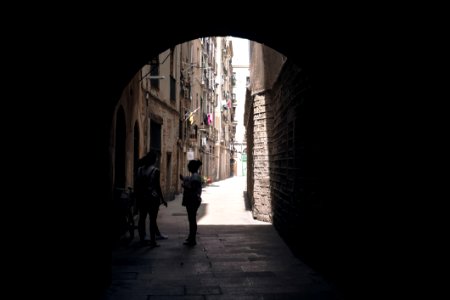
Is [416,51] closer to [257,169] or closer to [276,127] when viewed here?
[276,127]

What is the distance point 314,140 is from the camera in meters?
6.41

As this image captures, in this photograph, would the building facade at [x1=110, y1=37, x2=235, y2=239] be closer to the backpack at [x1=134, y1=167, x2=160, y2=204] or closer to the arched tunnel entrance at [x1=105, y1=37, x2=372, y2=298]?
the arched tunnel entrance at [x1=105, y1=37, x2=372, y2=298]

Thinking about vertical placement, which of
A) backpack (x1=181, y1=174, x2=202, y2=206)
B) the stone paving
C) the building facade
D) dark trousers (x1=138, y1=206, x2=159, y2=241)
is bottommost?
the stone paving

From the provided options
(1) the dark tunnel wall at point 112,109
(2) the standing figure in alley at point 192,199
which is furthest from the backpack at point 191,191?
(1) the dark tunnel wall at point 112,109

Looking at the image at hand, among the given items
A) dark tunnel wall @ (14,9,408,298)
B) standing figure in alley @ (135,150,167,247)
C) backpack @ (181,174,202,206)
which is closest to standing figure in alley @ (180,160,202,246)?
backpack @ (181,174,202,206)

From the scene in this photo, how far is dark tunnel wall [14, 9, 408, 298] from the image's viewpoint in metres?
4.23

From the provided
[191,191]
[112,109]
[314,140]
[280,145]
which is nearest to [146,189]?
[191,191]

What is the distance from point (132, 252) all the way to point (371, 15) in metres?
5.48

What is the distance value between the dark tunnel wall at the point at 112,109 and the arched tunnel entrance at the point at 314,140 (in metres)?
0.01

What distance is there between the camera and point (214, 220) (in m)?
12.5

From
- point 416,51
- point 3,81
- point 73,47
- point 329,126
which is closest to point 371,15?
point 416,51

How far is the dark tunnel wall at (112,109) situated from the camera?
4.23 metres

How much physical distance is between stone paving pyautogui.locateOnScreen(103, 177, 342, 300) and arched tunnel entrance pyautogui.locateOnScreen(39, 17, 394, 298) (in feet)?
1.27

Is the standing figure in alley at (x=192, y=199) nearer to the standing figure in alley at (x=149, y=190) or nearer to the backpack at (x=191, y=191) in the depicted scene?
the backpack at (x=191, y=191)
